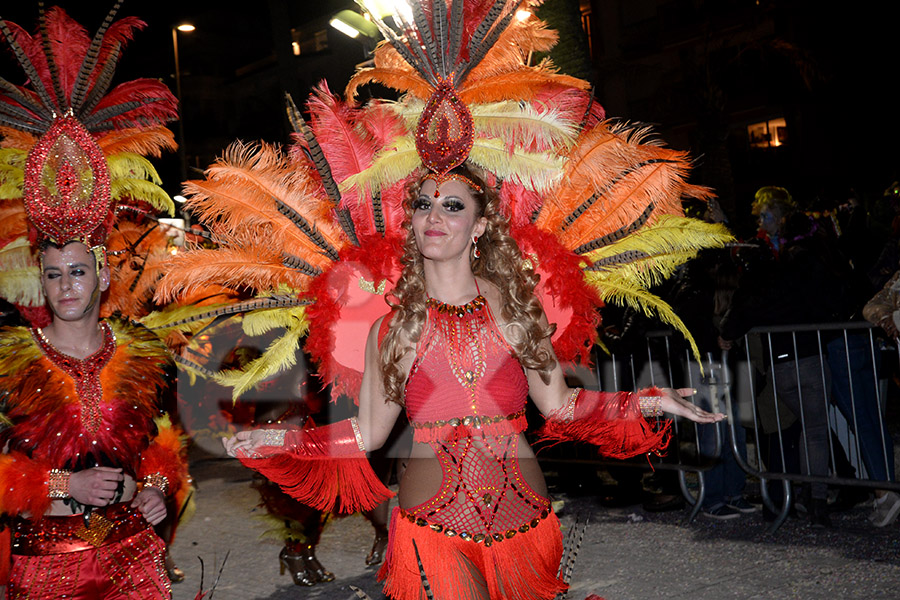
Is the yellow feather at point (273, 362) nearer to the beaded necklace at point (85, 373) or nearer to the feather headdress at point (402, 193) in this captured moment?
the feather headdress at point (402, 193)

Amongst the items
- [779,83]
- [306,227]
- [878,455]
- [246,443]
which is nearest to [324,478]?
[246,443]

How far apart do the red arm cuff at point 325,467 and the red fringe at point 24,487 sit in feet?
2.57

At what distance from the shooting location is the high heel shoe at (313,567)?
546 centimetres

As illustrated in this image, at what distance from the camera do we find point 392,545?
286 cm

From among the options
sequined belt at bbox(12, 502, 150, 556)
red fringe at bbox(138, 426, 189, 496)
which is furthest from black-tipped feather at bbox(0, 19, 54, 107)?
sequined belt at bbox(12, 502, 150, 556)

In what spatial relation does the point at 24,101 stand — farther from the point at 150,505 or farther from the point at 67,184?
the point at 150,505

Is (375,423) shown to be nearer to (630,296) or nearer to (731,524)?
(630,296)

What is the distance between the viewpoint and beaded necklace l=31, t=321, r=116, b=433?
3.27 metres

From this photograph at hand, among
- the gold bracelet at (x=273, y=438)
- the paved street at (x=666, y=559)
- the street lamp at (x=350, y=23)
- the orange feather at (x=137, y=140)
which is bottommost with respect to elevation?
the paved street at (x=666, y=559)

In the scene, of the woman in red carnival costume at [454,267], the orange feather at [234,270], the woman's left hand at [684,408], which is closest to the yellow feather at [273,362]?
the woman in red carnival costume at [454,267]

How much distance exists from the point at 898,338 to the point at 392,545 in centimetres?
398

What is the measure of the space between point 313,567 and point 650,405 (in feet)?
10.8

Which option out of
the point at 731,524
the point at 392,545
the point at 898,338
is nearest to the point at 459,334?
the point at 392,545

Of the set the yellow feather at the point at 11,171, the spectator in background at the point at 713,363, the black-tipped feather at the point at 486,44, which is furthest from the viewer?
the spectator in background at the point at 713,363
